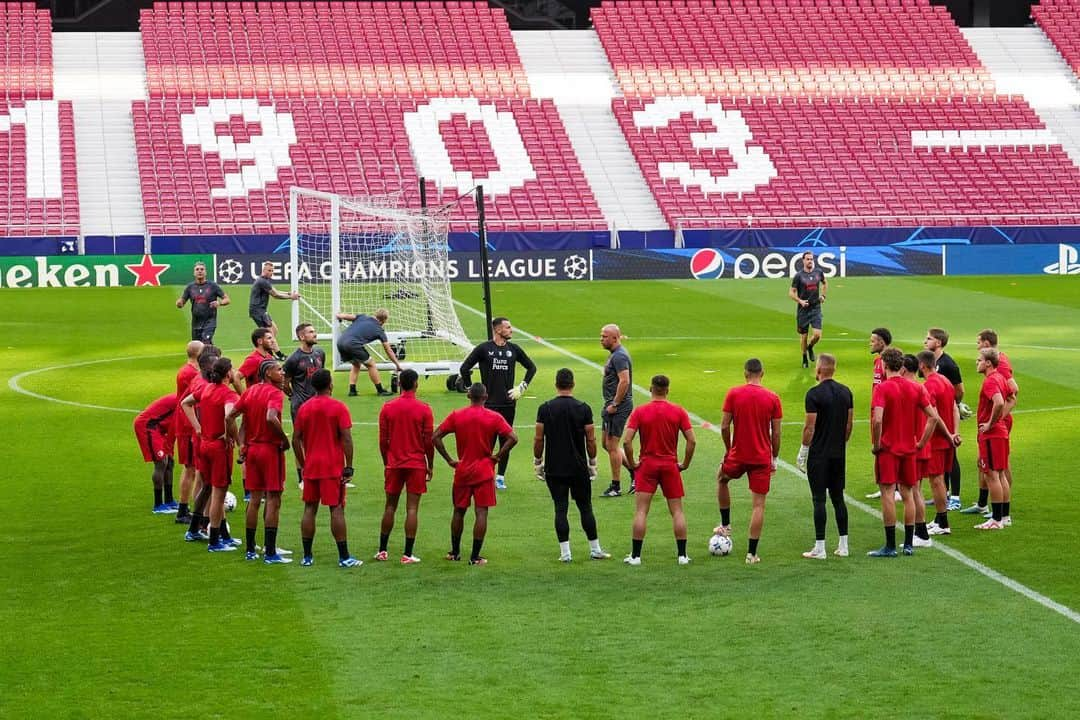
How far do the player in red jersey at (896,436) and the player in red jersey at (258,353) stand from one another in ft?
20.1

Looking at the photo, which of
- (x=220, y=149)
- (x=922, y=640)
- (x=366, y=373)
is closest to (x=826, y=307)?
(x=366, y=373)

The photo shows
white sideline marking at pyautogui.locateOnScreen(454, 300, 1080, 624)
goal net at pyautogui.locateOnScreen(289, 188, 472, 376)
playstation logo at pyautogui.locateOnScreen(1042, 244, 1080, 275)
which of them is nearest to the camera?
white sideline marking at pyautogui.locateOnScreen(454, 300, 1080, 624)

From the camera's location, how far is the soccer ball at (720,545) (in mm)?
14836

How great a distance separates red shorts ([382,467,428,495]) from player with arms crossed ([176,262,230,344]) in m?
13.3

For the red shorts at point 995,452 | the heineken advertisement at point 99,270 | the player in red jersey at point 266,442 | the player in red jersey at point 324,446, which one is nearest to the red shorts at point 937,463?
the red shorts at point 995,452

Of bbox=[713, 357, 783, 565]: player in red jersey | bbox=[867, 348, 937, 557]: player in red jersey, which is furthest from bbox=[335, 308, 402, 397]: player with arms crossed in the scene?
bbox=[867, 348, 937, 557]: player in red jersey

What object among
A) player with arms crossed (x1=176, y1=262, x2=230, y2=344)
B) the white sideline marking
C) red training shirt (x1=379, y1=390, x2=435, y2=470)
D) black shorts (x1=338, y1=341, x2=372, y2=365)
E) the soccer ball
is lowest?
the white sideline marking

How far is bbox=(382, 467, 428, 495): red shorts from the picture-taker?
14.3 meters

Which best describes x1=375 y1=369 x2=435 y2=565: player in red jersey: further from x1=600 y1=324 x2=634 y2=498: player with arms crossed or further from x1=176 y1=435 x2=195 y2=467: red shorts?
x1=600 y1=324 x2=634 y2=498: player with arms crossed

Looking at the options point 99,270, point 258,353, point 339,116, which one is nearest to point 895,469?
point 258,353

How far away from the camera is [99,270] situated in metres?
45.1

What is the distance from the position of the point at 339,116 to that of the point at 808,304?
32.0 m

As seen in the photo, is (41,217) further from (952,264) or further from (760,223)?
(952,264)

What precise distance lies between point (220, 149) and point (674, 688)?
46220 millimetres
